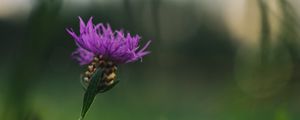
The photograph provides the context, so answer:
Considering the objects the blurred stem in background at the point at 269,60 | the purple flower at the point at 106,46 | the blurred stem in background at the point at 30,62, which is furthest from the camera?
the blurred stem in background at the point at 269,60

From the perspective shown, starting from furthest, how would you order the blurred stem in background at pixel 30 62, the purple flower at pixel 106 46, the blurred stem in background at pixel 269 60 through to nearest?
the blurred stem in background at pixel 269 60 < the purple flower at pixel 106 46 < the blurred stem in background at pixel 30 62

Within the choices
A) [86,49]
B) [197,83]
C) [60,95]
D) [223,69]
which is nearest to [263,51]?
[86,49]

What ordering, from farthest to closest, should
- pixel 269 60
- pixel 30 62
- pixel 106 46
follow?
1. pixel 269 60
2. pixel 106 46
3. pixel 30 62

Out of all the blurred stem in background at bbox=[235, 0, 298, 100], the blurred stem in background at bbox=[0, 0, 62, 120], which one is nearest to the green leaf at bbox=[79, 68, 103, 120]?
the blurred stem in background at bbox=[0, 0, 62, 120]

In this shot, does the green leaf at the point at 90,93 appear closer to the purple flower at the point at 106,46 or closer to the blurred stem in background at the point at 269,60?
the purple flower at the point at 106,46

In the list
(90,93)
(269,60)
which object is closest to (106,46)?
(90,93)

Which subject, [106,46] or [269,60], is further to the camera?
[269,60]

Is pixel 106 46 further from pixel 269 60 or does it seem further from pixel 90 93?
pixel 269 60

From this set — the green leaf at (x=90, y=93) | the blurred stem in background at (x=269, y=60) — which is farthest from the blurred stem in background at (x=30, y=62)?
the blurred stem in background at (x=269, y=60)

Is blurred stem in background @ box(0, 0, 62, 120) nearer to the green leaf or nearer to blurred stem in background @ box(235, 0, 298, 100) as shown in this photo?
the green leaf

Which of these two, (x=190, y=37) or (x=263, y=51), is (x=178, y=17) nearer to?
(x=190, y=37)
